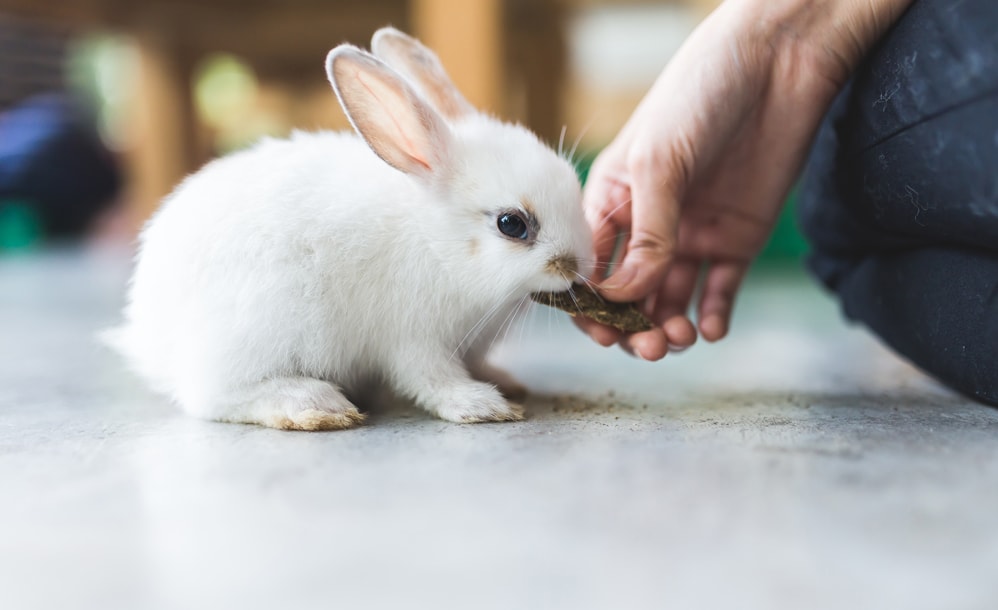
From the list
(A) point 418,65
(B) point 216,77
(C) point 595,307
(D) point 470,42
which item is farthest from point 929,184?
(B) point 216,77

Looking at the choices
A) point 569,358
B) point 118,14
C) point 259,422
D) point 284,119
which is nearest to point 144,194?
point 118,14

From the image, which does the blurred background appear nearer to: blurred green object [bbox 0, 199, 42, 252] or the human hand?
blurred green object [bbox 0, 199, 42, 252]

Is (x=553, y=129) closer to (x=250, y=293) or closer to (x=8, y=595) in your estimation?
(x=250, y=293)

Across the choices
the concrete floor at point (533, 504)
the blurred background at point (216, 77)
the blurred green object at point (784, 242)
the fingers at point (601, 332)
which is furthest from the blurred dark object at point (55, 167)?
the fingers at point (601, 332)

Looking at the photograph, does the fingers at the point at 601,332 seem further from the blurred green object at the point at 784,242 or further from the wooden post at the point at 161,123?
the wooden post at the point at 161,123

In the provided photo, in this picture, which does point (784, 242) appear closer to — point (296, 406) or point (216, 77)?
point (296, 406)

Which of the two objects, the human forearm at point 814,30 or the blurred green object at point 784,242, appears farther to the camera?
the blurred green object at point 784,242

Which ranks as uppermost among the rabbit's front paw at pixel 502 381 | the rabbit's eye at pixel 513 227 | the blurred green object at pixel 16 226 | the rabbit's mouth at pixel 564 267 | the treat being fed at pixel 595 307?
the rabbit's eye at pixel 513 227
